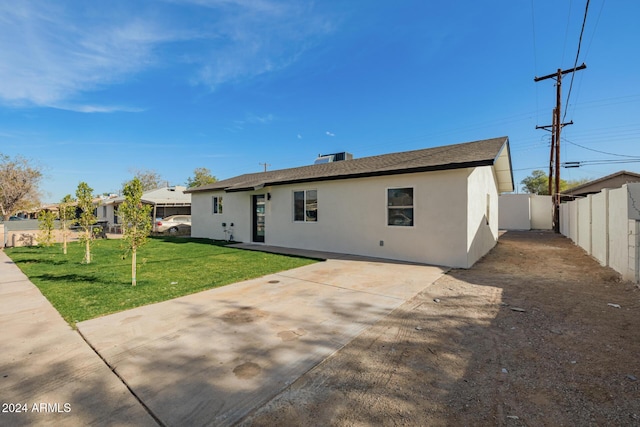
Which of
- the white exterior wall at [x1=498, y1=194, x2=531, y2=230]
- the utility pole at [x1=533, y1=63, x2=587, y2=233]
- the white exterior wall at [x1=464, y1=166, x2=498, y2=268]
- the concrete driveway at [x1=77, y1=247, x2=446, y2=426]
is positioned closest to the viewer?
the concrete driveway at [x1=77, y1=247, x2=446, y2=426]

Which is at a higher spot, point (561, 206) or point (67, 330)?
point (561, 206)

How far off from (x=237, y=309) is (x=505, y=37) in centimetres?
1325

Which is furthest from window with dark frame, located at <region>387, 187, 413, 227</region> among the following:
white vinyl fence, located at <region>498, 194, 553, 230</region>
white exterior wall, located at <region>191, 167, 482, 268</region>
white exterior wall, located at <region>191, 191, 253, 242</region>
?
white vinyl fence, located at <region>498, 194, 553, 230</region>

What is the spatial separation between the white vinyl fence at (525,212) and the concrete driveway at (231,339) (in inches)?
856

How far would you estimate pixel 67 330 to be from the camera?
347 centimetres

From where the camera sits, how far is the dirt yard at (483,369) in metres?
2.02

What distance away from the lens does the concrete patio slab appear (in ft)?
6.43

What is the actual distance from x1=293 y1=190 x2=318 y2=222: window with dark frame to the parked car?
12302 mm

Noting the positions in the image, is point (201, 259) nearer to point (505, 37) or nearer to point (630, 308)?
point (630, 308)

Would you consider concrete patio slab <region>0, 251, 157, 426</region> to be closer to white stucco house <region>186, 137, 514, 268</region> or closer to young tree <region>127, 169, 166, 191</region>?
white stucco house <region>186, 137, 514, 268</region>

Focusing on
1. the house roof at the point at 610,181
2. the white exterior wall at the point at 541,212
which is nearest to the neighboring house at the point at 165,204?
the white exterior wall at the point at 541,212

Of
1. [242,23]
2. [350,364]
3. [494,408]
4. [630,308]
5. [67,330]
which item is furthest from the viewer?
[242,23]

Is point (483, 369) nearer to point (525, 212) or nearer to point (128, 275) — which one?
point (128, 275)

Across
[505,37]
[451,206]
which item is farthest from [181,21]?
[505,37]
